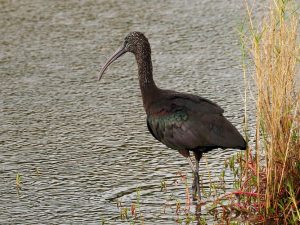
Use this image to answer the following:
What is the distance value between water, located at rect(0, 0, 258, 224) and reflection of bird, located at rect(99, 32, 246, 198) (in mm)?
411

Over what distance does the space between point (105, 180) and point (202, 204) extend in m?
1.12

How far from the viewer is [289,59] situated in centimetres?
663

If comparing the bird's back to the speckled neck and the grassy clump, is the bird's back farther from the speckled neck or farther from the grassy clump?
the grassy clump

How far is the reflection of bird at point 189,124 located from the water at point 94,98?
411 mm

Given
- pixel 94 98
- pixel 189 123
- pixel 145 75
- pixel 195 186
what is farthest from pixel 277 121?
pixel 94 98

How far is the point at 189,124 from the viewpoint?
24.7ft

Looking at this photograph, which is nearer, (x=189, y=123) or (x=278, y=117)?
(x=278, y=117)

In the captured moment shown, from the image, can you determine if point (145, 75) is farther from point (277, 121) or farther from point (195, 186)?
point (277, 121)

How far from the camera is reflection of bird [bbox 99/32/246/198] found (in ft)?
24.1

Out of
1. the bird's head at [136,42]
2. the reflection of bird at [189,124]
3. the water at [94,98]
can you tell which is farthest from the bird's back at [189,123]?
the bird's head at [136,42]

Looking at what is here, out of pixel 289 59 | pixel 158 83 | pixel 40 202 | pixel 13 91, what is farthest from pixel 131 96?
pixel 289 59

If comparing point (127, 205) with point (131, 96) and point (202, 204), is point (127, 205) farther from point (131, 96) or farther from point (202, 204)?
point (131, 96)

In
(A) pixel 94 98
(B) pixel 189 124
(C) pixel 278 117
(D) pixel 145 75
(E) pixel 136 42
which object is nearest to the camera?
(C) pixel 278 117

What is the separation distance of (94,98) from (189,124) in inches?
130
